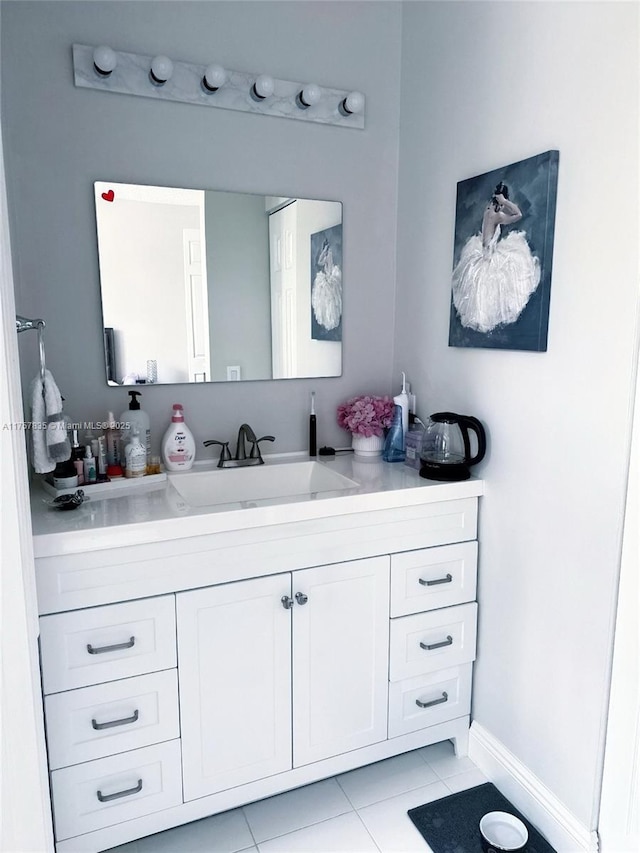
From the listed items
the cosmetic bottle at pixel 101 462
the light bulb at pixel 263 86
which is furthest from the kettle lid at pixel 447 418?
the light bulb at pixel 263 86

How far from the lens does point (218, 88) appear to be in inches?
72.0

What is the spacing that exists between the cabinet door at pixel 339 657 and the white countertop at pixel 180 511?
185mm

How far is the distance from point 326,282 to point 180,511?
1025mm

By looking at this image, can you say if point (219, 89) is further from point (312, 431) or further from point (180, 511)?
point (180, 511)

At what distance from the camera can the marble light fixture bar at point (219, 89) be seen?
1699 mm

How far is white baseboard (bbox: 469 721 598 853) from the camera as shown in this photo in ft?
4.93

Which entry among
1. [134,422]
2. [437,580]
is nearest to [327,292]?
[134,422]

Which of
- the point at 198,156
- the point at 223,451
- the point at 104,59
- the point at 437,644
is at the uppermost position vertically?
the point at 104,59

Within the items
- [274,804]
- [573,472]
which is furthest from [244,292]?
[274,804]

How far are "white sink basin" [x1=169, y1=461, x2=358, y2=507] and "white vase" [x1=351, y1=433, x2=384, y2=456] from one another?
17 cm

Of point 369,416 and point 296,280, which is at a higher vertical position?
point 296,280

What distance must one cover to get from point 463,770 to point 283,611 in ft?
2.80

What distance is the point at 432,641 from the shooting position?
1.81 m

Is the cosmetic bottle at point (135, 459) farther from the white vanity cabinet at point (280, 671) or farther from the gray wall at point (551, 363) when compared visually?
the gray wall at point (551, 363)
